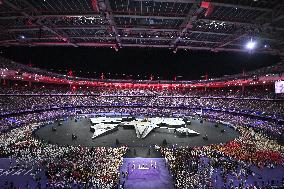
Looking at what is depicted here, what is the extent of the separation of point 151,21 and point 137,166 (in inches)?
615

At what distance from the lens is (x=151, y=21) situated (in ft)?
76.6

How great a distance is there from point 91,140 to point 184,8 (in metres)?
26.4

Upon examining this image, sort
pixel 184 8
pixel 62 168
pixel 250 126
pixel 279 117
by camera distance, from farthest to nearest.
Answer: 1. pixel 250 126
2. pixel 279 117
3. pixel 62 168
4. pixel 184 8

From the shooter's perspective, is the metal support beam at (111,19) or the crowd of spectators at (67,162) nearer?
the metal support beam at (111,19)

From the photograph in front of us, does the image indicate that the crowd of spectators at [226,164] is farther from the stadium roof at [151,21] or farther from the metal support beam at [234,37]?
the metal support beam at [234,37]

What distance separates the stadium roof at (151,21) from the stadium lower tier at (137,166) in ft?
44.1

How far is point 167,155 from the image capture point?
30375 millimetres

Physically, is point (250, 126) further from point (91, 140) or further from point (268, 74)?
point (91, 140)

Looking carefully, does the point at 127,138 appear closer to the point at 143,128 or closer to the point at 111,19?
the point at 143,128

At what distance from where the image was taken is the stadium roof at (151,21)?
19.3m

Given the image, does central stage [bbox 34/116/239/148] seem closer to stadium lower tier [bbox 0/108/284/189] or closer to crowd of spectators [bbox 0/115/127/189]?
stadium lower tier [bbox 0/108/284/189]

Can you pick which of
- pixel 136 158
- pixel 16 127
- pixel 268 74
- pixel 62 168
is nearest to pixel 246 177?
pixel 136 158

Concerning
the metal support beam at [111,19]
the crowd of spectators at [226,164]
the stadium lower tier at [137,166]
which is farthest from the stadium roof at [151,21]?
the stadium lower tier at [137,166]

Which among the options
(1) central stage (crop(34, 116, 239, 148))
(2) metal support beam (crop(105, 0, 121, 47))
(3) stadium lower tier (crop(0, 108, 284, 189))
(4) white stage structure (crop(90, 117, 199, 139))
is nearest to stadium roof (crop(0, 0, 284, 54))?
(2) metal support beam (crop(105, 0, 121, 47))
